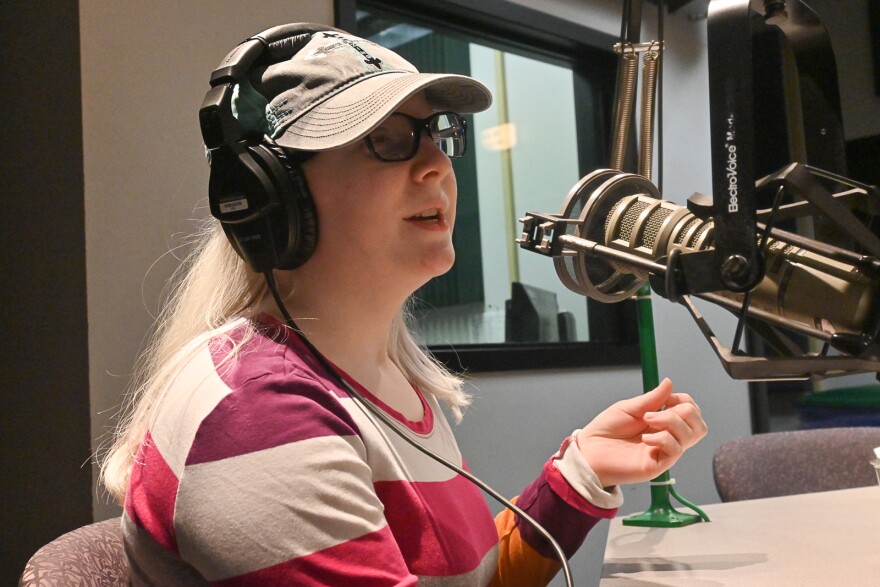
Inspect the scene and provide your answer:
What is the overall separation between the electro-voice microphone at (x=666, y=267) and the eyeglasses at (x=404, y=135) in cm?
18

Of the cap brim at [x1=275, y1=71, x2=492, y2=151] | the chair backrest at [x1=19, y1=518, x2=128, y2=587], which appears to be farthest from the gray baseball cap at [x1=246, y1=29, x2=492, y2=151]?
the chair backrest at [x1=19, y1=518, x2=128, y2=587]

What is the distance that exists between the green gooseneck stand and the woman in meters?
0.26

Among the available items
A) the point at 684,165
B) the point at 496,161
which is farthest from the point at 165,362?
the point at 684,165

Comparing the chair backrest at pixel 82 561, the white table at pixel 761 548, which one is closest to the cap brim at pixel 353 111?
the chair backrest at pixel 82 561

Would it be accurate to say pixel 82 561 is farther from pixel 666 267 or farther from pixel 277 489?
pixel 666 267

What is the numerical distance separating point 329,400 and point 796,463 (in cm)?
149

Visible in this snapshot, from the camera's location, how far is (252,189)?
81 centimetres

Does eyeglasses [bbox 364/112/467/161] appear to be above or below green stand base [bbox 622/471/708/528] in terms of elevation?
above

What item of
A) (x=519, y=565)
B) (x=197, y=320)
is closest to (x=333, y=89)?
(x=197, y=320)

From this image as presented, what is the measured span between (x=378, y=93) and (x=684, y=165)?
2.45 metres

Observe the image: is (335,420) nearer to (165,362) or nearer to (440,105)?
(165,362)

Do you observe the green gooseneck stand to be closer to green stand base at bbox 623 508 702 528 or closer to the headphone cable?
green stand base at bbox 623 508 702 528

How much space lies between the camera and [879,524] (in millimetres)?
1142

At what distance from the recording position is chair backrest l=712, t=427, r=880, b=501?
183 centimetres
